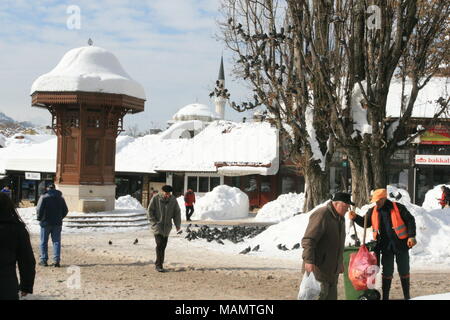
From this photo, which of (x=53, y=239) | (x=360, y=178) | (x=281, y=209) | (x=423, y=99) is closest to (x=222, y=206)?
(x=281, y=209)

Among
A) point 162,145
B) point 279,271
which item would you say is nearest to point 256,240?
point 279,271

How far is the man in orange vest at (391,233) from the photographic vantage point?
7.25 meters

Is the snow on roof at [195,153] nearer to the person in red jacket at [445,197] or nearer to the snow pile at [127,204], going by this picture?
the snow pile at [127,204]

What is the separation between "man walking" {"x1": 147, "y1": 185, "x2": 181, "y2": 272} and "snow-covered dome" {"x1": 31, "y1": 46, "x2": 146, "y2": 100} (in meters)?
10.8

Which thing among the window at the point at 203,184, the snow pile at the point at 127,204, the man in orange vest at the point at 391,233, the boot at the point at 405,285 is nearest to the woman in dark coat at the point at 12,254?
the man in orange vest at the point at 391,233

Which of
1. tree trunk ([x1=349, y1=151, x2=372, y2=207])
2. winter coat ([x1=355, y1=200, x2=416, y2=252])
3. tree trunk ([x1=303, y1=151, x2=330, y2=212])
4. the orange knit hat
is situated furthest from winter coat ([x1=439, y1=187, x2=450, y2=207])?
the orange knit hat

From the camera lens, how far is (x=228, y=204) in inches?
1032

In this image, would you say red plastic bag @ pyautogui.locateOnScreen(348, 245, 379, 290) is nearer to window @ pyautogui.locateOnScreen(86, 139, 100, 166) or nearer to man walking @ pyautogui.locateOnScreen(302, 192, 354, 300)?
man walking @ pyautogui.locateOnScreen(302, 192, 354, 300)

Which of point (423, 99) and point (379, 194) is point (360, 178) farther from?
point (423, 99)

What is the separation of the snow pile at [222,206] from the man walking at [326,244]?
19586 millimetres

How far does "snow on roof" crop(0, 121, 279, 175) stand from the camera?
103ft

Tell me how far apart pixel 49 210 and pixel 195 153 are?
73.5 feet
